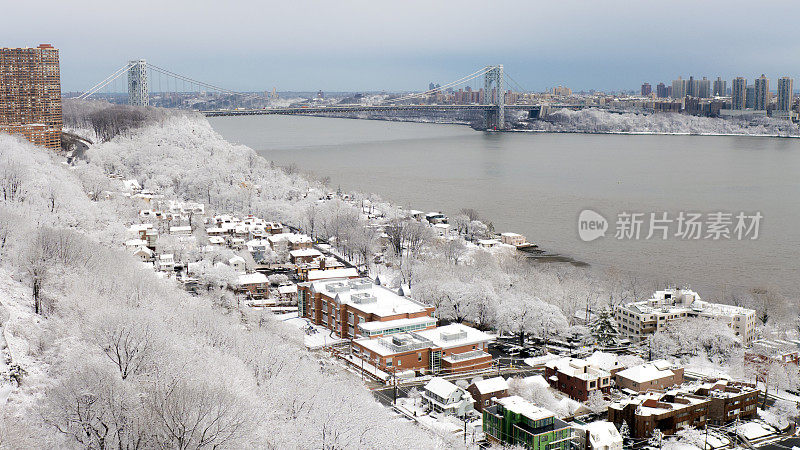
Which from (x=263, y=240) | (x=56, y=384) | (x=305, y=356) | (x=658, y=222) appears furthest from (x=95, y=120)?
(x=56, y=384)

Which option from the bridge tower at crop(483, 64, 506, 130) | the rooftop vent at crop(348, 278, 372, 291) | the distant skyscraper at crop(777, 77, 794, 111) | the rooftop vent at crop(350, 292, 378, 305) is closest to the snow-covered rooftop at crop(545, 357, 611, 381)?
the rooftop vent at crop(350, 292, 378, 305)

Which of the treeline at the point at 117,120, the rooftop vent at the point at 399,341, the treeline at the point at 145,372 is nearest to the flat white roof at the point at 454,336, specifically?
the rooftop vent at the point at 399,341

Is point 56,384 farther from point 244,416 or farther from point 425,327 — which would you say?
point 425,327

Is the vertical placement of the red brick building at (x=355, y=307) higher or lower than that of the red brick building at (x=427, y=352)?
higher

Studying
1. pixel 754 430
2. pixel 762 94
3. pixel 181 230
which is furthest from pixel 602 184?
pixel 762 94

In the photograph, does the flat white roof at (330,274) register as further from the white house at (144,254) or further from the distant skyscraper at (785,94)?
the distant skyscraper at (785,94)
